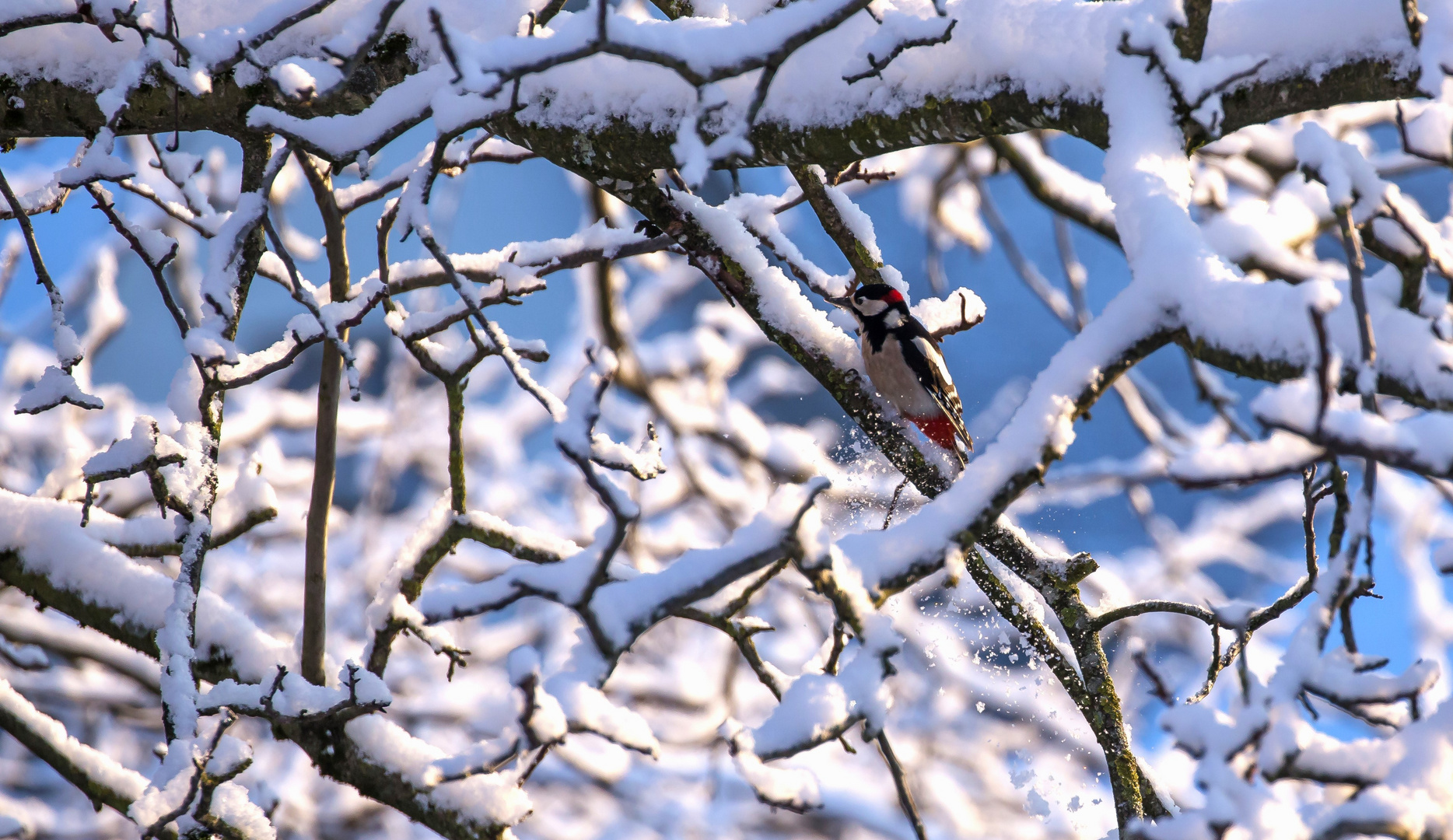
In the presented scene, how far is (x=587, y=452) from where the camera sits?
1.11 m

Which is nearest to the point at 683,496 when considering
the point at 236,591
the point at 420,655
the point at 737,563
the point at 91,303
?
the point at 420,655

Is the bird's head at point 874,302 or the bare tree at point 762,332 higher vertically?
the bird's head at point 874,302

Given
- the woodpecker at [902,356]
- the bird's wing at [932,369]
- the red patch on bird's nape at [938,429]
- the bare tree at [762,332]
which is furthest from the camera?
the red patch on bird's nape at [938,429]

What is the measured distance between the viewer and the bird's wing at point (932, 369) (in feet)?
10.1

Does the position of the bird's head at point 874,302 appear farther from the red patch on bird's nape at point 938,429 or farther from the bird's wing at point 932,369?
the red patch on bird's nape at point 938,429

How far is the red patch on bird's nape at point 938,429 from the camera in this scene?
3.28 metres

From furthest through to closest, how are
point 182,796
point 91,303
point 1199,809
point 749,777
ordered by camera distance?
1. point 91,303
2. point 182,796
3. point 749,777
4. point 1199,809

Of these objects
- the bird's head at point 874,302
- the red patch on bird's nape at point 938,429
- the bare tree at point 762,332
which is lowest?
the bare tree at point 762,332

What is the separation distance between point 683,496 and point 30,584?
4.26 metres

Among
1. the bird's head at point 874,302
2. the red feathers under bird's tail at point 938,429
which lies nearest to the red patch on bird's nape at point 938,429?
the red feathers under bird's tail at point 938,429

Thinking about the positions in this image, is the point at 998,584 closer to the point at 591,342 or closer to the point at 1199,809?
the point at 1199,809

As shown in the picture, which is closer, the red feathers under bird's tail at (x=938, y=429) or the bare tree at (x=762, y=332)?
the bare tree at (x=762, y=332)

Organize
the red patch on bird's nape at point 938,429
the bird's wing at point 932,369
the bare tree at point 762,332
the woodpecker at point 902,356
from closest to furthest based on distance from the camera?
the bare tree at point 762,332 < the woodpecker at point 902,356 < the bird's wing at point 932,369 < the red patch on bird's nape at point 938,429

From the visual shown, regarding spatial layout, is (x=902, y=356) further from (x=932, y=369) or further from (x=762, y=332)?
(x=762, y=332)
